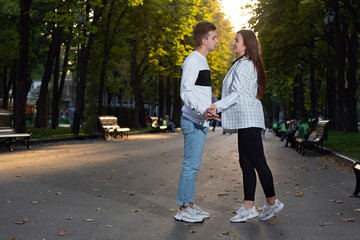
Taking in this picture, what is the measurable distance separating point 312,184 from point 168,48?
2149 cm

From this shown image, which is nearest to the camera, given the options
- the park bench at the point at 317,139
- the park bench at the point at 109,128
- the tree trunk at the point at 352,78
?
the park bench at the point at 317,139

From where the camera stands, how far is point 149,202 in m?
6.91

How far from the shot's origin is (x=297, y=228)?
17.8 ft

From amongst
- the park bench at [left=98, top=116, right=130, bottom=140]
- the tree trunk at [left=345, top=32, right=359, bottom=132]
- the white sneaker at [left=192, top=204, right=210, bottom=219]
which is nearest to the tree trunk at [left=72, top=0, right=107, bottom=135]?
the park bench at [left=98, top=116, right=130, bottom=140]

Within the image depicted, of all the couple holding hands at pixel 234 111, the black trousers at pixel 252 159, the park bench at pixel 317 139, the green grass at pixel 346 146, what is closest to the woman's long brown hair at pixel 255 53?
the couple holding hands at pixel 234 111

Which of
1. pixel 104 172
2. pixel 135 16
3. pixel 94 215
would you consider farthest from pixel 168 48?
pixel 94 215

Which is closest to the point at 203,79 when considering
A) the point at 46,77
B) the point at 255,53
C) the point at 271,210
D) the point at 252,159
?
the point at 255,53

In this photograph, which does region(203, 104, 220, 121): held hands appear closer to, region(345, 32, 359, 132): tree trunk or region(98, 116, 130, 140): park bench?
region(98, 116, 130, 140): park bench

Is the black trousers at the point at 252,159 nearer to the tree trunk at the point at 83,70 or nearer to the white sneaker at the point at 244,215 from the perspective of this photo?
the white sneaker at the point at 244,215

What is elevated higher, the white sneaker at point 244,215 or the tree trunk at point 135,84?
the tree trunk at point 135,84

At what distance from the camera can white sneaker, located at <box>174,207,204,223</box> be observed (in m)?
5.60

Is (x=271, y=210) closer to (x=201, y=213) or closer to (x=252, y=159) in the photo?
(x=252, y=159)

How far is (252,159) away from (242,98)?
2.12ft

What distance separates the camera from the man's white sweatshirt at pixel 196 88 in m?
5.43
